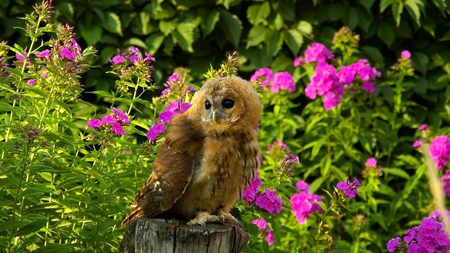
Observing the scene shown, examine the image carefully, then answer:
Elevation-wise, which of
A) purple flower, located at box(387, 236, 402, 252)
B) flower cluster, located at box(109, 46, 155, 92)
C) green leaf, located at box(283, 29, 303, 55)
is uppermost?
green leaf, located at box(283, 29, 303, 55)

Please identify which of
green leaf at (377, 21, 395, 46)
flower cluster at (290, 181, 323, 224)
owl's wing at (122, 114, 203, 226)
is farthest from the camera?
green leaf at (377, 21, 395, 46)

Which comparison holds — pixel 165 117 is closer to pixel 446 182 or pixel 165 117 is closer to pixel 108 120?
pixel 108 120

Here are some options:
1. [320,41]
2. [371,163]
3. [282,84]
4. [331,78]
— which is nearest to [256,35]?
[320,41]

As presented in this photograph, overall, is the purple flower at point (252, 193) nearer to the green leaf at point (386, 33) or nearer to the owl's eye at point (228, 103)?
the owl's eye at point (228, 103)

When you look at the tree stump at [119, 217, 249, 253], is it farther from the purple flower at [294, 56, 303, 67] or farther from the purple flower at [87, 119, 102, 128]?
the purple flower at [294, 56, 303, 67]

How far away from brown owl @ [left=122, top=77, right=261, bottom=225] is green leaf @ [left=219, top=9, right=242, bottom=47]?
3.61m

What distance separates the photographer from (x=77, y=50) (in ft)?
13.3

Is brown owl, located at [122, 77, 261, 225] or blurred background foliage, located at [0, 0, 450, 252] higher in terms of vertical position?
blurred background foliage, located at [0, 0, 450, 252]

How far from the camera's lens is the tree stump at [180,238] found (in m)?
2.92

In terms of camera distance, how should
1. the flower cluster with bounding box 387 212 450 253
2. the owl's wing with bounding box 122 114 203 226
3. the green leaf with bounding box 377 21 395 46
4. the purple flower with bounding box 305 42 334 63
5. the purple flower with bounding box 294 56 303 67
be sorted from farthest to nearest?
the green leaf with bounding box 377 21 395 46
the purple flower with bounding box 294 56 303 67
the purple flower with bounding box 305 42 334 63
the flower cluster with bounding box 387 212 450 253
the owl's wing with bounding box 122 114 203 226

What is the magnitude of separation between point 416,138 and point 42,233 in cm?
377

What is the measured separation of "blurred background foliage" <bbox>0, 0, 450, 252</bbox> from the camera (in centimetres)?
639

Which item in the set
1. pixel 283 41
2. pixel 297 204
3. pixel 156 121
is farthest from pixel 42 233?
pixel 283 41

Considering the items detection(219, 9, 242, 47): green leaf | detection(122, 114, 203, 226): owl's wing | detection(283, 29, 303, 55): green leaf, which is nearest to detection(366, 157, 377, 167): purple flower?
detection(283, 29, 303, 55): green leaf
